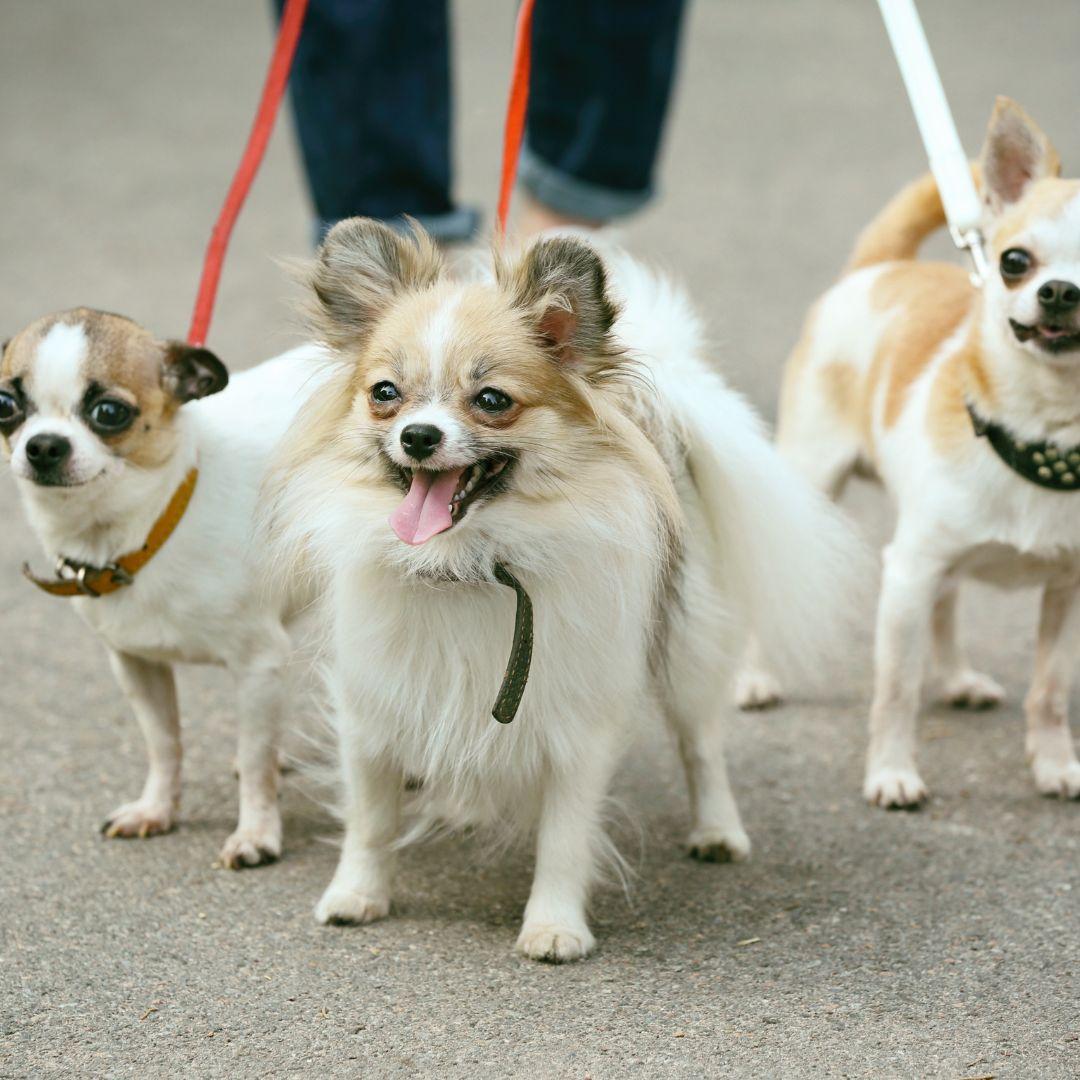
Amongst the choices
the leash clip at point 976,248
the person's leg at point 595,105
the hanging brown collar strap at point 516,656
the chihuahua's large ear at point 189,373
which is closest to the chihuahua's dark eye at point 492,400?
the hanging brown collar strap at point 516,656

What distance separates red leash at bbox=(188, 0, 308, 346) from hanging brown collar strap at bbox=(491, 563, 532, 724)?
1031 millimetres

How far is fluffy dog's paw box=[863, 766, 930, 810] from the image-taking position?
345cm

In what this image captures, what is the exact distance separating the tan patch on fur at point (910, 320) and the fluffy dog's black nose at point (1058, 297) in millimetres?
610

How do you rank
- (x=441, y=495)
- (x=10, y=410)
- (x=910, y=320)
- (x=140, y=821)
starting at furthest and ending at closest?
(x=910, y=320), (x=140, y=821), (x=10, y=410), (x=441, y=495)

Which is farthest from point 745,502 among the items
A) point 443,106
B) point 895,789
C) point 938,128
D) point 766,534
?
point 443,106

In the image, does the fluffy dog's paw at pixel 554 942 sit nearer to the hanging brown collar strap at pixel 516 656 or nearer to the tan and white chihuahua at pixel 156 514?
the hanging brown collar strap at pixel 516 656

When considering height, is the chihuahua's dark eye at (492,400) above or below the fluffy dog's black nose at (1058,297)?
below

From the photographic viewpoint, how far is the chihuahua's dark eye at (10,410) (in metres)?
2.87

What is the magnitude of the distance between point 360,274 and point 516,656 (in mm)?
762

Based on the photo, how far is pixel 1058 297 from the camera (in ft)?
9.81

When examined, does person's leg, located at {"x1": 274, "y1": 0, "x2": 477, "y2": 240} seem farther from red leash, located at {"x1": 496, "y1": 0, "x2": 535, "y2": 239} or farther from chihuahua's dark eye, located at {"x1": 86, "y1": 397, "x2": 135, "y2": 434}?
chihuahua's dark eye, located at {"x1": 86, "y1": 397, "x2": 135, "y2": 434}

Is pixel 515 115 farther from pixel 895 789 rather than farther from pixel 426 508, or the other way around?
pixel 895 789

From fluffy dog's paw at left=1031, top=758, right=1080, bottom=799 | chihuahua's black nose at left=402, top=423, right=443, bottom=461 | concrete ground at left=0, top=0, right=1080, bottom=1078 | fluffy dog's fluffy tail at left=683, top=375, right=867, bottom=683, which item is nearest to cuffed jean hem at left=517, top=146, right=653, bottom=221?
concrete ground at left=0, top=0, right=1080, bottom=1078

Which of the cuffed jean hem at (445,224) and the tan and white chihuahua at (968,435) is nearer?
the tan and white chihuahua at (968,435)
